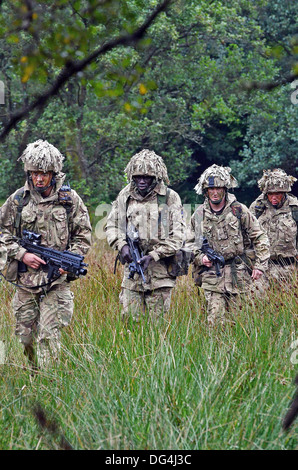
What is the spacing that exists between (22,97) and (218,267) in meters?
11.7

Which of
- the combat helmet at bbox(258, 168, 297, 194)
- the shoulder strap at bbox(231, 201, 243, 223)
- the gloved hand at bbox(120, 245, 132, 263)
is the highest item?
the combat helmet at bbox(258, 168, 297, 194)

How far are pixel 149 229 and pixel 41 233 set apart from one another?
1089 millimetres

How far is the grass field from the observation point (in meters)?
3.61

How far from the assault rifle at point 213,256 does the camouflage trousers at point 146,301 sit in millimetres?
687

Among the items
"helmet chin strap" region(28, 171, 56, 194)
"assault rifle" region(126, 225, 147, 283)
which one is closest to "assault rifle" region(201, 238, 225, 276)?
"assault rifle" region(126, 225, 147, 283)

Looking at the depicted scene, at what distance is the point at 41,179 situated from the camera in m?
6.25

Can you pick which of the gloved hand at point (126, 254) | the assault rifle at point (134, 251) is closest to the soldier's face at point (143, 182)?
the assault rifle at point (134, 251)

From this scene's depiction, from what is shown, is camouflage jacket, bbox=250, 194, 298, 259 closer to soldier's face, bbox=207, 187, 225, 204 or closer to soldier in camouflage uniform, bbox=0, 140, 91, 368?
soldier's face, bbox=207, 187, 225, 204

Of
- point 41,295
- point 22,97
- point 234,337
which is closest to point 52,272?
point 41,295

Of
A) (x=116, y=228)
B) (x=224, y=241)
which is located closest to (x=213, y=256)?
(x=224, y=241)

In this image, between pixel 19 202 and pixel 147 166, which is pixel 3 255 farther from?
pixel 147 166

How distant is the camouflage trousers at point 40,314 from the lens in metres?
6.14

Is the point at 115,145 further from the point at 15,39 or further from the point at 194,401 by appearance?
the point at 15,39

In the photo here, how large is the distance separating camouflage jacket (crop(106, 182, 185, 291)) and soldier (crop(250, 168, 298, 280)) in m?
2.70
